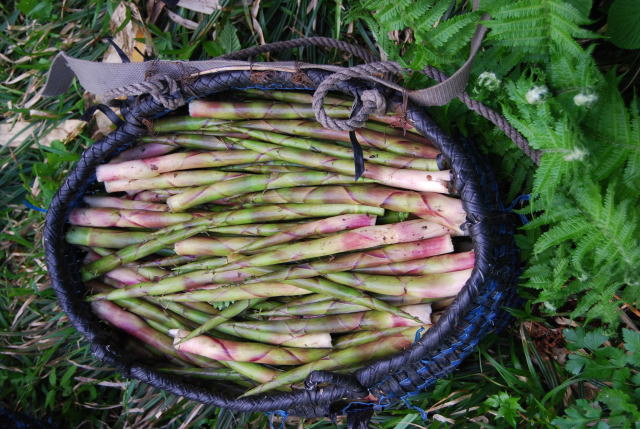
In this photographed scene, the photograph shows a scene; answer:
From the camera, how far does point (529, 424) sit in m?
1.73

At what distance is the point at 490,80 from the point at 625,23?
1.40 ft

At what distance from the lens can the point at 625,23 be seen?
1.53 metres

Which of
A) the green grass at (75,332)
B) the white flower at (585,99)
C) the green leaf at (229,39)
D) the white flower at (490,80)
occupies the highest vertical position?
the white flower at (585,99)

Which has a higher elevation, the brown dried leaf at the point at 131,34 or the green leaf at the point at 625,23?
the green leaf at the point at 625,23

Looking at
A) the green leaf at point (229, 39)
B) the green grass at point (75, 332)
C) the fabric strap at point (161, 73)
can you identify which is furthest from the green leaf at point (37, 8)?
the green leaf at point (229, 39)

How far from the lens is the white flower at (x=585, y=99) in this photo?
1.29 meters

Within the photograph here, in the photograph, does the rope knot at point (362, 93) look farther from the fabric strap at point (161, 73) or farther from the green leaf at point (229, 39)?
the green leaf at point (229, 39)

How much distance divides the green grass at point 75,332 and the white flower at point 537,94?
455 mm

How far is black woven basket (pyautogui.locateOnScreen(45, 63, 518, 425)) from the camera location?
1.53 m

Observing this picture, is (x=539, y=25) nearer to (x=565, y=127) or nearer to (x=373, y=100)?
(x=565, y=127)

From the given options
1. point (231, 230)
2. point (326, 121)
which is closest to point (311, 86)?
point (326, 121)

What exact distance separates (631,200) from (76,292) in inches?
74.3

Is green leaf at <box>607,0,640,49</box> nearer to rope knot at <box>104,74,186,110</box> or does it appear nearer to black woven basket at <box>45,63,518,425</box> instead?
black woven basket at <box>45,63,518,425</box>

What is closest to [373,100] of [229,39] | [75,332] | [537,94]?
[537,94]
